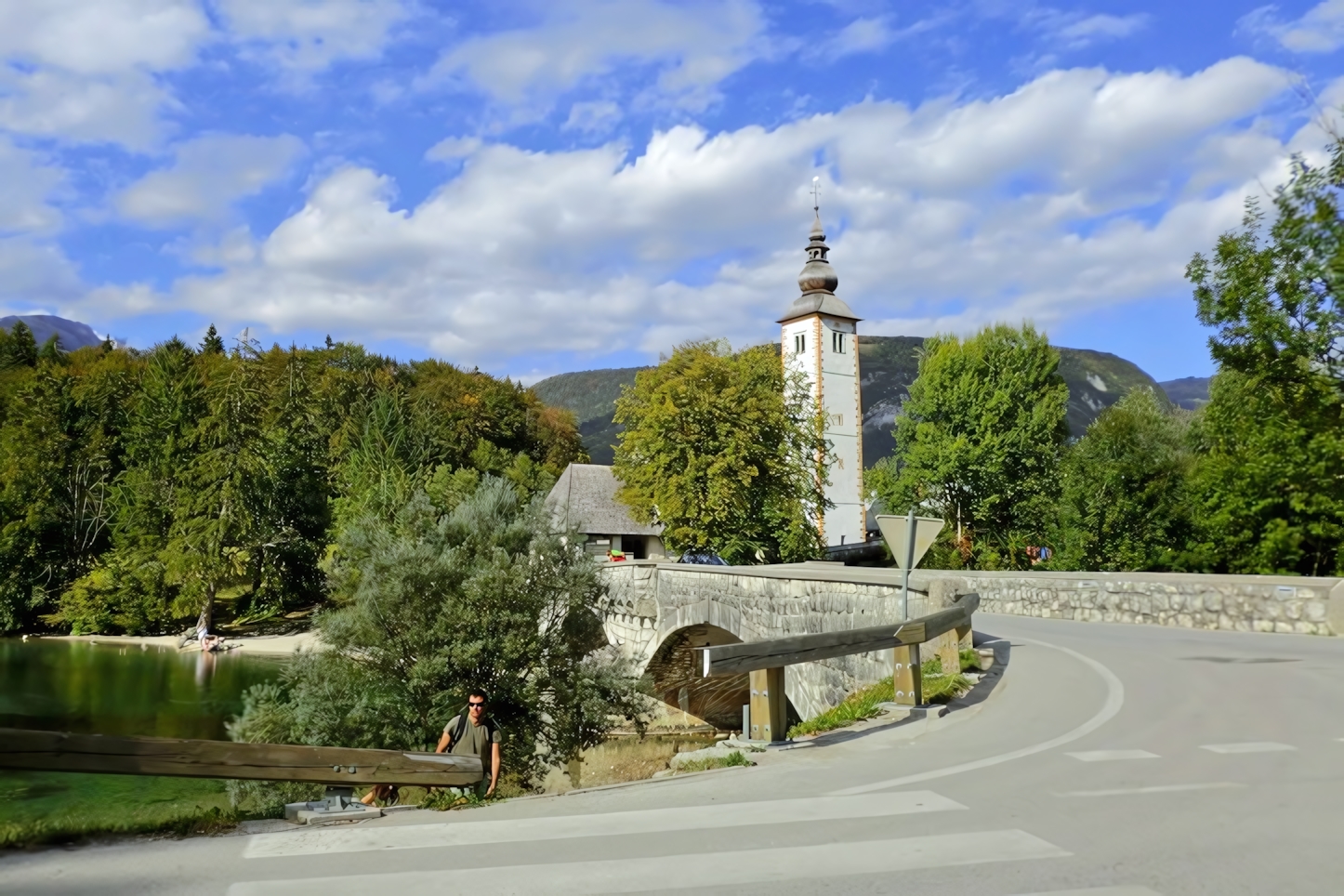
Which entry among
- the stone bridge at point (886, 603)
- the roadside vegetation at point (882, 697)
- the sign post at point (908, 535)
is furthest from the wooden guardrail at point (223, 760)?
the sign post at point (908, 535)

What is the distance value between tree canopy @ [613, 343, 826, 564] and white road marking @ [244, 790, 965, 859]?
1336 inches

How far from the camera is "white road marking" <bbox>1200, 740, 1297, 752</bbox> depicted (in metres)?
7.44

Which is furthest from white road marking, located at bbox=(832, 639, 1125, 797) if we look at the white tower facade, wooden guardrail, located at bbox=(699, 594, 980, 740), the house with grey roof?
the white tower facade

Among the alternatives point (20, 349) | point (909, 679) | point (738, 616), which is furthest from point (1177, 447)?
point (20, 349)

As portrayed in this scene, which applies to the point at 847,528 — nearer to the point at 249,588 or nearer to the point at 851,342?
the point at 851,342

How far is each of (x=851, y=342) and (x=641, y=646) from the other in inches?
2022

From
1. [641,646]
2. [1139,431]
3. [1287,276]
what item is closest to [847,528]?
[1139,431]

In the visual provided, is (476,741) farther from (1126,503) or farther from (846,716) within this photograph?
(1126,503)

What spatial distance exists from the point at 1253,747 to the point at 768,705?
12.2 ft

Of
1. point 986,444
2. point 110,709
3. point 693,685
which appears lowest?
point 110,709

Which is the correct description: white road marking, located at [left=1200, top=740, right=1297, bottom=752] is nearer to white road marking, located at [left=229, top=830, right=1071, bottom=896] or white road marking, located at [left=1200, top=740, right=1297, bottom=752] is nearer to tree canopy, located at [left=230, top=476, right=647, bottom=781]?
white road marking, located at [left=229, top=830, right=1071, bottom=896]

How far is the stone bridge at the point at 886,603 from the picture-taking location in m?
15.1

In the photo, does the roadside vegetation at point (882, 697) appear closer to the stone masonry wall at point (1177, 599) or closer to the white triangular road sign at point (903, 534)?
the stone masonry wall at point (1177, 599)

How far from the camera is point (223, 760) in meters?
5.86
